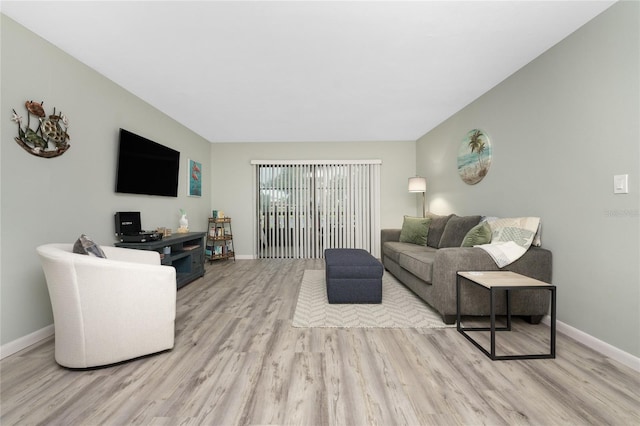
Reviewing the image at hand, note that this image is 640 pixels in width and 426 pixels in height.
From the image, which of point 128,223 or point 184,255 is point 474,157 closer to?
point 184,255

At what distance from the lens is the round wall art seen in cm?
321

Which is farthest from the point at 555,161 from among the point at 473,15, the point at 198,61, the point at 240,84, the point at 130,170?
the point at 130,170

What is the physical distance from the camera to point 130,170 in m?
3.08

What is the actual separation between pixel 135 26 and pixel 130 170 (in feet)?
5.50

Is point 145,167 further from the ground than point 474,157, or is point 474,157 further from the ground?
point 474,157

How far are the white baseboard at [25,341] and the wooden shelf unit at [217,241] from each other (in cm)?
284

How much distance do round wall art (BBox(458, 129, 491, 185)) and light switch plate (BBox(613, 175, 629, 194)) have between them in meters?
1.37

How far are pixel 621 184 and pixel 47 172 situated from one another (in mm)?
4471

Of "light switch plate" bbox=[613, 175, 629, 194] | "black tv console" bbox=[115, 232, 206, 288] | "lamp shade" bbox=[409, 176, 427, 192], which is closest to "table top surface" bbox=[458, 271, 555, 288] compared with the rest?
"light switch plate" bbox=[613, 175, 629, 194]

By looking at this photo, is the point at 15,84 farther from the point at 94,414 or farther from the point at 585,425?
the point at 585,425

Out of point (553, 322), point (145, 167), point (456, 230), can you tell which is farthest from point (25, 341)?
point (456, 230)

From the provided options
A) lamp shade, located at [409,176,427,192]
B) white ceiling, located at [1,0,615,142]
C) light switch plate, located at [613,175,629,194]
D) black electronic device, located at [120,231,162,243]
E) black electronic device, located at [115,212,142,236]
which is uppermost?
white ceiling, located at [1,0,615,142]

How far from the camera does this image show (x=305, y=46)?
224cm

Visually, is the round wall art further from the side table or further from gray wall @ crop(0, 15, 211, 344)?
gray wall @ crop(0, 15, 211, 344)
